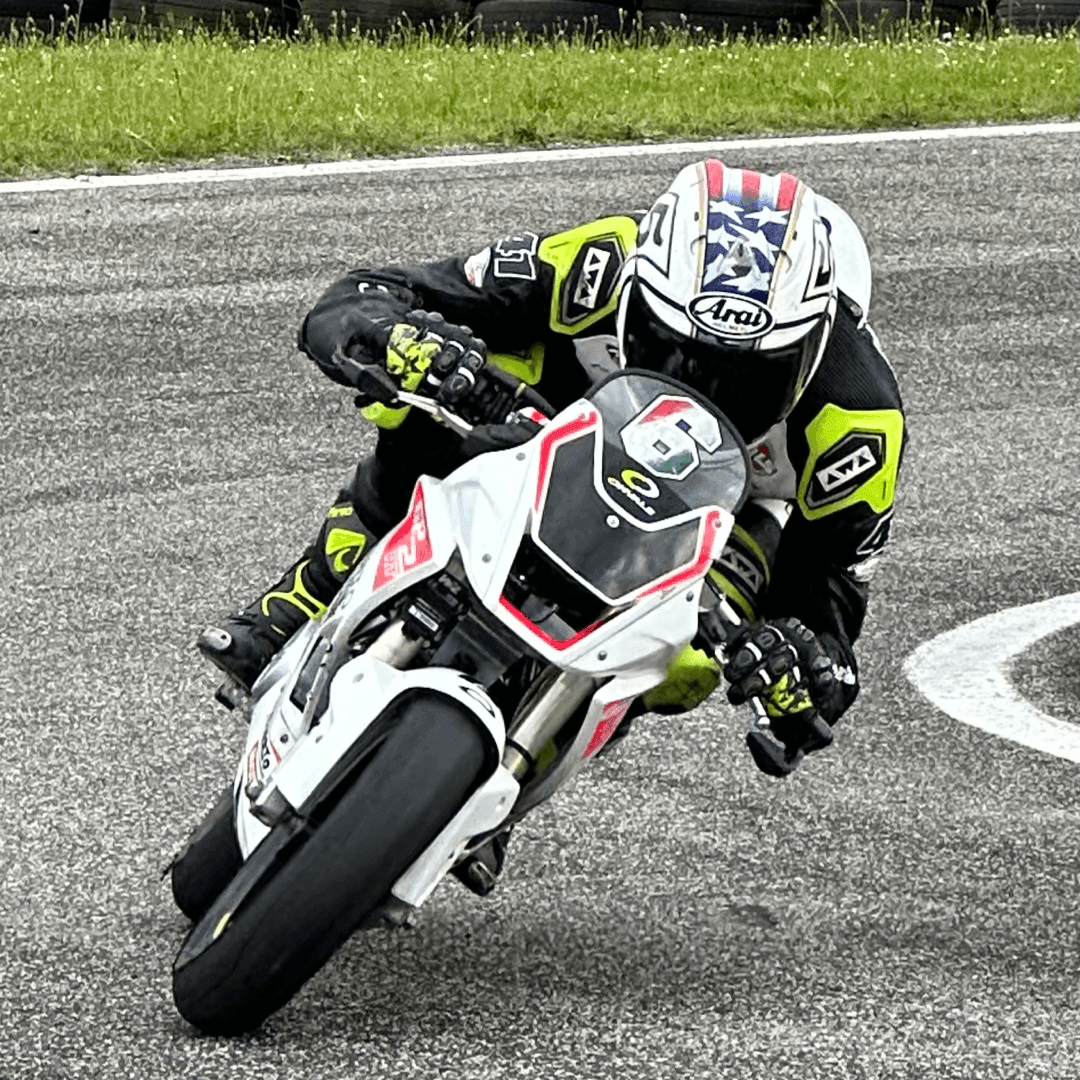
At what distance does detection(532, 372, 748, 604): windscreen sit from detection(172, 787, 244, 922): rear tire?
0.98 meters

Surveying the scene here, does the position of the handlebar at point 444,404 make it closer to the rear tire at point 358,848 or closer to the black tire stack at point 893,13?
the rear tire at point 358,848

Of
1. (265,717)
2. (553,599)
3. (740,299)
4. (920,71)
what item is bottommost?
(920,71)

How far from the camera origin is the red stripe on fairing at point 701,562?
332 centimetres

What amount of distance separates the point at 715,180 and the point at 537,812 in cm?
157

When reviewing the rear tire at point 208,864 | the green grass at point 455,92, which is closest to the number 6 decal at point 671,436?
the rear tire at point 208,864

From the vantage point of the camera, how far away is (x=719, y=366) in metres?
3.60

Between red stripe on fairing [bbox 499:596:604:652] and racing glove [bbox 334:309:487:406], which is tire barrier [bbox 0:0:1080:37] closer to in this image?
racing glove [bbox 334:309:487:406]

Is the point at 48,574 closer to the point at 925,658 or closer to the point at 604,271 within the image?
Answer: the point at 925,658

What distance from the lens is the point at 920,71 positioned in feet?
38.9

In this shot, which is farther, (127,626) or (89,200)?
(89,200)

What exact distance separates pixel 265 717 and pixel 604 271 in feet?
3.21

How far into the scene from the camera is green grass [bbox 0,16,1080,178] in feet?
33.3

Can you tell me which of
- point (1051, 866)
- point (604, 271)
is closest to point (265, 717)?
point (604, 271)

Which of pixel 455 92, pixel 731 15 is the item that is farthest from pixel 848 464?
pixel 731 15
